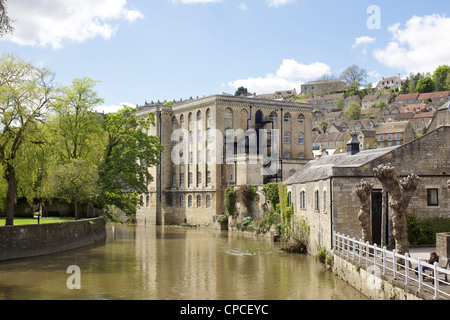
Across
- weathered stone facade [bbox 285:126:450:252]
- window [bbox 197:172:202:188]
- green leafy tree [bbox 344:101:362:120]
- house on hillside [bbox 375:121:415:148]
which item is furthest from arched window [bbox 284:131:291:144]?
green leafy tree [bbox 344:101:362:120]

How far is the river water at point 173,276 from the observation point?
17391 mm

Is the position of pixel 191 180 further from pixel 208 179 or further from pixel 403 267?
pixel 403 267

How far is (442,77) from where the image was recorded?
140 metres

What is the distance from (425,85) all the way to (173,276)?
446ft

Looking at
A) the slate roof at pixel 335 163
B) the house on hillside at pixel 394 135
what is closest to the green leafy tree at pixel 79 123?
the slate roof at pixel 335 163

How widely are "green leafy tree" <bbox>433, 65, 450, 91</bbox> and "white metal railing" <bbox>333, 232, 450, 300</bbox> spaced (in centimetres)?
13061

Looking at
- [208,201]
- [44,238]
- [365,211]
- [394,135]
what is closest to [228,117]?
[208,201]

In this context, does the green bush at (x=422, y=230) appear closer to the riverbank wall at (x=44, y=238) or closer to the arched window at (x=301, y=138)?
the riverbank wall at (x=44, y=238)

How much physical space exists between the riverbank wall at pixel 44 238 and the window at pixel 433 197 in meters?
19.3

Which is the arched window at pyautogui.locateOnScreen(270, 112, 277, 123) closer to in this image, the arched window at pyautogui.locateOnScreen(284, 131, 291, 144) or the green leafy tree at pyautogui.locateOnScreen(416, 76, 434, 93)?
the arched window at pyautogui.locateOnScreen(284, 131, 291, 144)

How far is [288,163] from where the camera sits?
49344 mm

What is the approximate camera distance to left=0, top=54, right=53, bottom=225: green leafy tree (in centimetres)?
2544

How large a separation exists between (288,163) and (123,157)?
17477 millimetres
